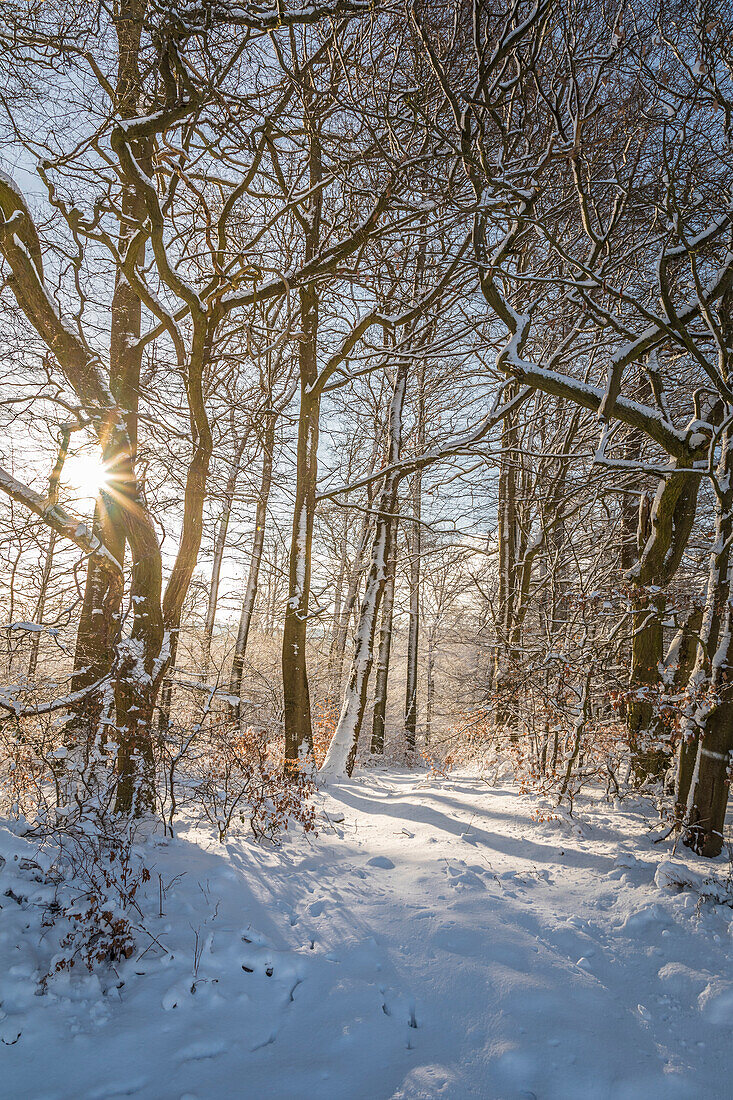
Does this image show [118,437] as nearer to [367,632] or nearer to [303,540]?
[303,540]

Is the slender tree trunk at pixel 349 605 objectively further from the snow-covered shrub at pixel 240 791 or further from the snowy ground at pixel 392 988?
the snowy ground at pixel 392 988

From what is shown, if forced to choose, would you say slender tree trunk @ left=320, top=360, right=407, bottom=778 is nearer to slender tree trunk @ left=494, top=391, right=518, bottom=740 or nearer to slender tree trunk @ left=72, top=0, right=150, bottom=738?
slender tree trunk @ left=494, top=391, right=518, bottom=740

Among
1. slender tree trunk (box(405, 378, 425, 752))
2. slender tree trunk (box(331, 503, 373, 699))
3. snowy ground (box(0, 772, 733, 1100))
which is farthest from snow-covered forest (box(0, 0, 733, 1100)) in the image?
slender tree trunk (box(331, 503, 373, 699))

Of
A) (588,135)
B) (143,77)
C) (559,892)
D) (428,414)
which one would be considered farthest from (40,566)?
(428,414)

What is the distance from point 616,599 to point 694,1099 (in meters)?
3.62

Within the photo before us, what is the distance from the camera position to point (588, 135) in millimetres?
5250

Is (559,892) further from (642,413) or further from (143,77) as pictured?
(143,77)

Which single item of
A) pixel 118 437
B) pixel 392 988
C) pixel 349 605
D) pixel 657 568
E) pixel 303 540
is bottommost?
pixel 392 988

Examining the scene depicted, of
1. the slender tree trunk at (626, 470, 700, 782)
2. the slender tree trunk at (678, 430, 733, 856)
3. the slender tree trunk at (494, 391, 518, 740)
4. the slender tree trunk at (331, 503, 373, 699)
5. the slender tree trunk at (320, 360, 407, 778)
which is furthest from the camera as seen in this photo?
the slender tree trunk at (331, 503, 373, 699)

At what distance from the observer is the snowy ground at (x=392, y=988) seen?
6.76ft

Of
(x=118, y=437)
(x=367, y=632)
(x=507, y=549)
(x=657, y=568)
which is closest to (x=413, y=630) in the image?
(x=507, y=549)

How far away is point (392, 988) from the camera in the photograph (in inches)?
101

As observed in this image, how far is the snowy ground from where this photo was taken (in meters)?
2.06

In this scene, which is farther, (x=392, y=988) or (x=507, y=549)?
(x=507, y=549)
